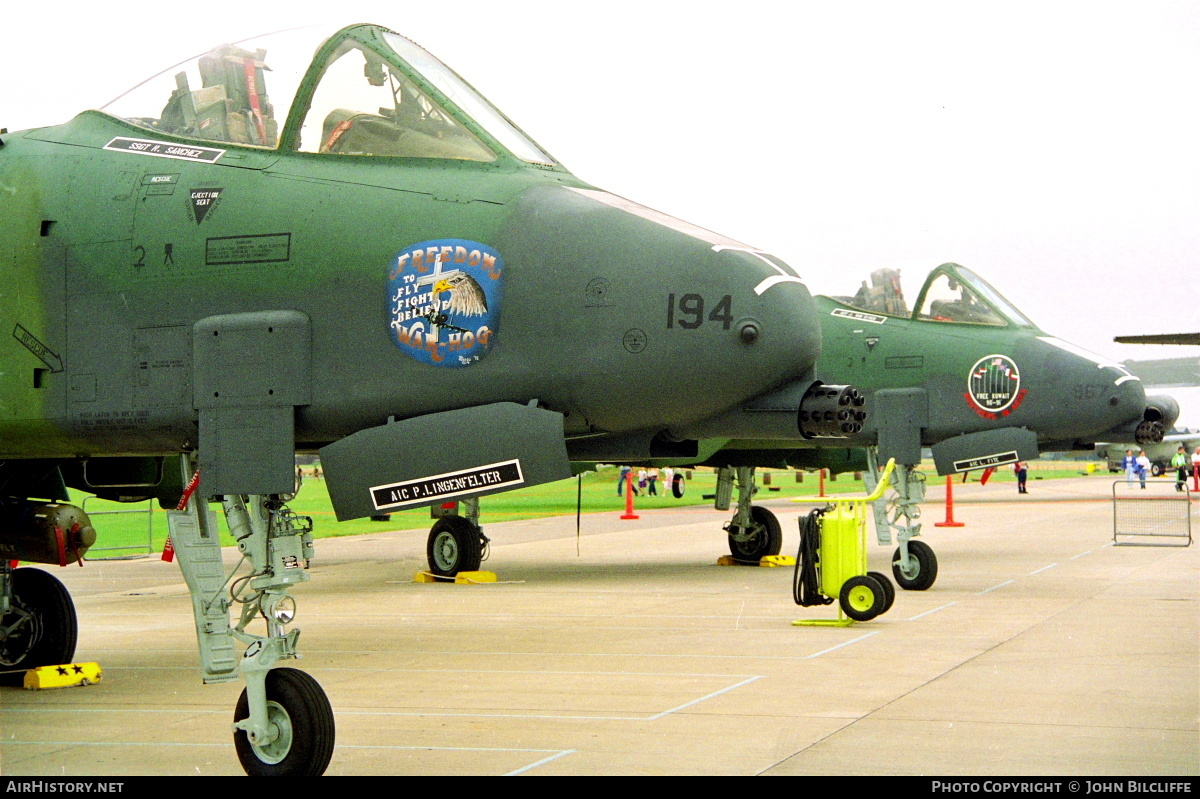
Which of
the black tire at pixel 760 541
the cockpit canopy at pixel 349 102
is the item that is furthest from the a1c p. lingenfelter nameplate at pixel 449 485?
the black tire at pixel 760 541

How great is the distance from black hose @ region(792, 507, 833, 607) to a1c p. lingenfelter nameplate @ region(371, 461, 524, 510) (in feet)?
21.6

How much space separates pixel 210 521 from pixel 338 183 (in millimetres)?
A: 1821

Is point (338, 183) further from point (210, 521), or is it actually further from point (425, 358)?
point (210, 521)

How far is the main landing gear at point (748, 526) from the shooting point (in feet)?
66.1

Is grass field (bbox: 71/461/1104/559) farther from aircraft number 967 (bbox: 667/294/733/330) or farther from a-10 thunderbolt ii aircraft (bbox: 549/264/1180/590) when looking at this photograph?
aircraft number 967 (bbox: 667/294/733/330)

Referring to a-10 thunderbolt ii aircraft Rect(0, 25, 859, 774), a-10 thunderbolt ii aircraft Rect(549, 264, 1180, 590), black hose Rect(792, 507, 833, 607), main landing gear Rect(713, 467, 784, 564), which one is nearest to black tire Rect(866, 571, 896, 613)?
→ black hose Rect(792, 507, 833, 607)

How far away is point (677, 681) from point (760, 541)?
11.2 metres

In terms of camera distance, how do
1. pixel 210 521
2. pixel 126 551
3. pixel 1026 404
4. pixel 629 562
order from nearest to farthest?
pixel 210 521 < pixel 1026 404 < pixel 629 562 < pixel 126 551

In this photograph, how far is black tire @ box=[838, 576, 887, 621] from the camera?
1188 cm

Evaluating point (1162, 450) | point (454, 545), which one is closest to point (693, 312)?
point (454, 545)

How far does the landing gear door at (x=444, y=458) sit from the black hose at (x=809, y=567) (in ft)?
21.4

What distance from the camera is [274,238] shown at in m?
6.23

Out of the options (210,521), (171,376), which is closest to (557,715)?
(210,521)

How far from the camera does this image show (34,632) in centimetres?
956
